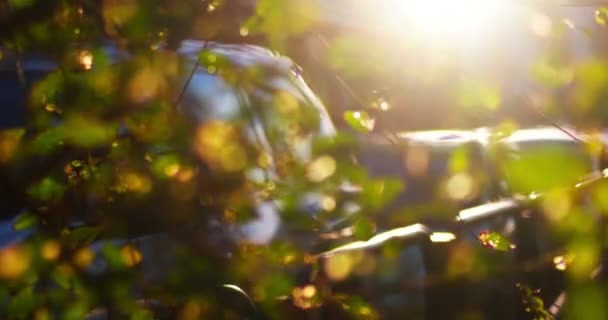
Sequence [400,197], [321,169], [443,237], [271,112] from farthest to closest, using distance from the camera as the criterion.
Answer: [400,197] → [271,112] → [443,237] → [321,169]

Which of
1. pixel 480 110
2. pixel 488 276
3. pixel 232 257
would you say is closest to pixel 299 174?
pixel 232 257

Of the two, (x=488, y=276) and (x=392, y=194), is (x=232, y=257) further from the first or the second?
(x=488, y=276)

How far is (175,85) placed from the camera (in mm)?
1991

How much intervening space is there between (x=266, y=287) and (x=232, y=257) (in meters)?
0.28

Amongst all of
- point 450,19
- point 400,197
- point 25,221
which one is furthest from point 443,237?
point 400,197

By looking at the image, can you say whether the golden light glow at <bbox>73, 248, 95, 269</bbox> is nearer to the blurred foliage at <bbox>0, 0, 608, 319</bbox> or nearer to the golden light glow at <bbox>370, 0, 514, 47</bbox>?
the blurred foliage at <bbox>0, 0, 608, 319</bbox>

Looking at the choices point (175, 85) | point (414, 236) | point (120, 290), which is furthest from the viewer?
point (414, 236)

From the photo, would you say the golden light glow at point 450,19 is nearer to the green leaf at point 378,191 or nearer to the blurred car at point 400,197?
the blurred car at point 400,197

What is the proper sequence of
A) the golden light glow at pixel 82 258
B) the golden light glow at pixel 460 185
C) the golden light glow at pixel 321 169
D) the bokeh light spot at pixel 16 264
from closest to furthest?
the bokeh light spot at pixel 16 264
the golden light glow at pixel 82 258
the golden light glow at pixel 321 169
the golden light glow at pixel 460 185

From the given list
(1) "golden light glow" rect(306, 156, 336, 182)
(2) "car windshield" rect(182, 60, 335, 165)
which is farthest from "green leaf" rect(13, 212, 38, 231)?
(1) "golden light glow" rect(306, 156, 336, 182)

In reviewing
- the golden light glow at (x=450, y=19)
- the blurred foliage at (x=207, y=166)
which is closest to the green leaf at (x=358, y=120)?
the blurred foliage at (x=207, y=166)

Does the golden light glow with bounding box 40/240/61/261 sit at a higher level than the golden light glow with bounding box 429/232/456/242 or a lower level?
higher

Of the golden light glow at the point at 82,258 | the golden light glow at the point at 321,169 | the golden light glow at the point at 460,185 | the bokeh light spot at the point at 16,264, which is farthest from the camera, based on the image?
the golden light glow at the point at 460,185

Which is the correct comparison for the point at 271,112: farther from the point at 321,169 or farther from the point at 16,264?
the point at 16,264
